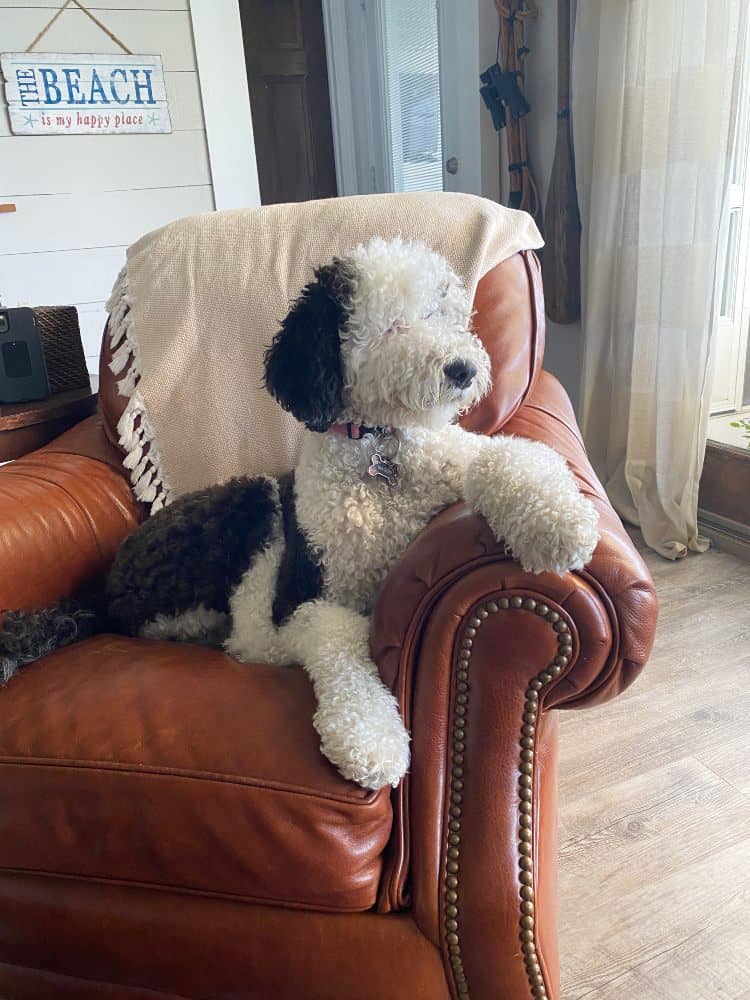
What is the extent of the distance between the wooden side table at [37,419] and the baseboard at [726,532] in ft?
6.21

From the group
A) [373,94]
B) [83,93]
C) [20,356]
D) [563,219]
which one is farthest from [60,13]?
[563,219]

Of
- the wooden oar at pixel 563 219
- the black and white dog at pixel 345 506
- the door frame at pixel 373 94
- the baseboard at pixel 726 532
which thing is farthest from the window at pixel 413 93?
the black and white dog at pixel 345 506

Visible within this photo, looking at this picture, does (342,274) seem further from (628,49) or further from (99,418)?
(628,49)

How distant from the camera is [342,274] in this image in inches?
42.9

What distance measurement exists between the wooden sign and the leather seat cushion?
2.62 meters

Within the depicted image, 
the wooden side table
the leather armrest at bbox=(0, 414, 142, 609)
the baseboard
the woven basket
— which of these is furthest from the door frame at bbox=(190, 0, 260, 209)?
the baseboard

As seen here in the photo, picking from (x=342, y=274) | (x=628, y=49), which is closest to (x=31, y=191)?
(x=628, y=49)

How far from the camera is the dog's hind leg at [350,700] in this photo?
0.87 m

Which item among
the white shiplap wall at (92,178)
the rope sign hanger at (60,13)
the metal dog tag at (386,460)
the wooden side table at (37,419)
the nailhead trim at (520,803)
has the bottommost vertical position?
the nailhead trim at (520,803)

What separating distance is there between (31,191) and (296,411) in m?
2.47

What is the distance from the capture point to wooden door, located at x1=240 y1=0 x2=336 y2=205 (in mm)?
4043

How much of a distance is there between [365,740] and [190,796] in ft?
0.70

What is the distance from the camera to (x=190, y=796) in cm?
88

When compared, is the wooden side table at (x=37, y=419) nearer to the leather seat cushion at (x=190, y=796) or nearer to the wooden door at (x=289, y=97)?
the leather seat cushion at (x=190, y=796)
